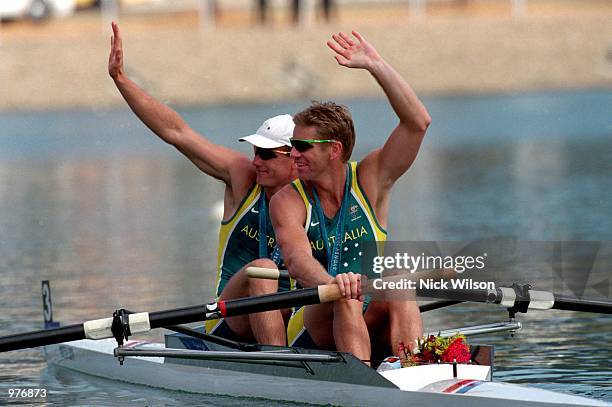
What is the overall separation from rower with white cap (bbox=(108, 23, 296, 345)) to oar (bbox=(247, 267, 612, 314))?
0.47 metres

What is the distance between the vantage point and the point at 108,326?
318 inches

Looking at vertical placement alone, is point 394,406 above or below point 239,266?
below

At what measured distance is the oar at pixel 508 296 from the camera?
25.1 ft

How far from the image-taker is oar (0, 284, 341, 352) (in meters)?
7.68

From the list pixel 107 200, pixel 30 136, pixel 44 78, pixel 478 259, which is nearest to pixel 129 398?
pixel 478 259

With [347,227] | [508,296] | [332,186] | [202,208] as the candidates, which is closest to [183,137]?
[332,186]

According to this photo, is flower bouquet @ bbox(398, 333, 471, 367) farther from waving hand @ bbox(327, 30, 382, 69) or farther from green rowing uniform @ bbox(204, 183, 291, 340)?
waving hand @ bbox(327, 30, 382, 69)

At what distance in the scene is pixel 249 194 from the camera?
8.63 meters

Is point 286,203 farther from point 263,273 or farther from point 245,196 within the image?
point 245,196

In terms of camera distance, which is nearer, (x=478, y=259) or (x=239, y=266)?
(x=478, y=259)

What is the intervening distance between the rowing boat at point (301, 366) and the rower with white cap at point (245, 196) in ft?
0.68

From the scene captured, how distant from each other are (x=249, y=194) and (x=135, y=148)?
22259 mm

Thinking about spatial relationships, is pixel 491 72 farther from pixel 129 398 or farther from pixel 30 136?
pixel 129 398

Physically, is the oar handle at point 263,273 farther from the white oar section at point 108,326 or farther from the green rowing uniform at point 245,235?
the white oar section at point 108,326
